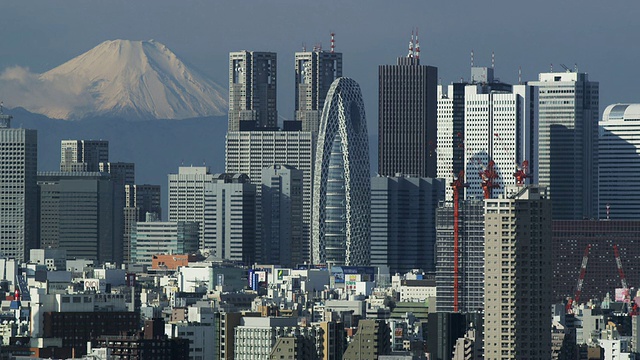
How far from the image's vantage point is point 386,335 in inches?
5694

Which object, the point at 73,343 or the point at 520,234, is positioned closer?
the point at 520,234

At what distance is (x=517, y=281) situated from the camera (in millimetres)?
130625

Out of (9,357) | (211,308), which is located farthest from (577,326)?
(9,357)

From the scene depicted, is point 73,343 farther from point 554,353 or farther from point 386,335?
point 554,353

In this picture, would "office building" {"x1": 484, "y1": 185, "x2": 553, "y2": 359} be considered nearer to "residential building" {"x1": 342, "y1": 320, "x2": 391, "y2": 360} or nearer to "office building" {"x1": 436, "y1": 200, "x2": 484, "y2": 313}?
"residential building" {"x1": 342, "y1": 320, "x2": 391, "y2": 360}

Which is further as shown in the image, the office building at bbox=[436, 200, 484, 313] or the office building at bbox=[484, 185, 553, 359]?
the office building at bbox=[436, 200, 484, 313]

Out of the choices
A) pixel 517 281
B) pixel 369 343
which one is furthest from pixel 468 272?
pixel 517 281

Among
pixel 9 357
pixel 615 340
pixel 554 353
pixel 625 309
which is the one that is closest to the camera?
pixel 9 357

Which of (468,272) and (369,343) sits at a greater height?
(468,272)

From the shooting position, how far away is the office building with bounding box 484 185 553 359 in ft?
427

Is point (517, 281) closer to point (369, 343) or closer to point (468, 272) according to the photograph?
point (369, 343)

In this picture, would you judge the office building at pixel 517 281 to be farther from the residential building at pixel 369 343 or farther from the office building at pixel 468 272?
the office building at pixel 468 272

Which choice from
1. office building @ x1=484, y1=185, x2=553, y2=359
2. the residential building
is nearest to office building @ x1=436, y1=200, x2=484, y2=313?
the residential building

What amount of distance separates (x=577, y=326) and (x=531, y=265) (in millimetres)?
37184
